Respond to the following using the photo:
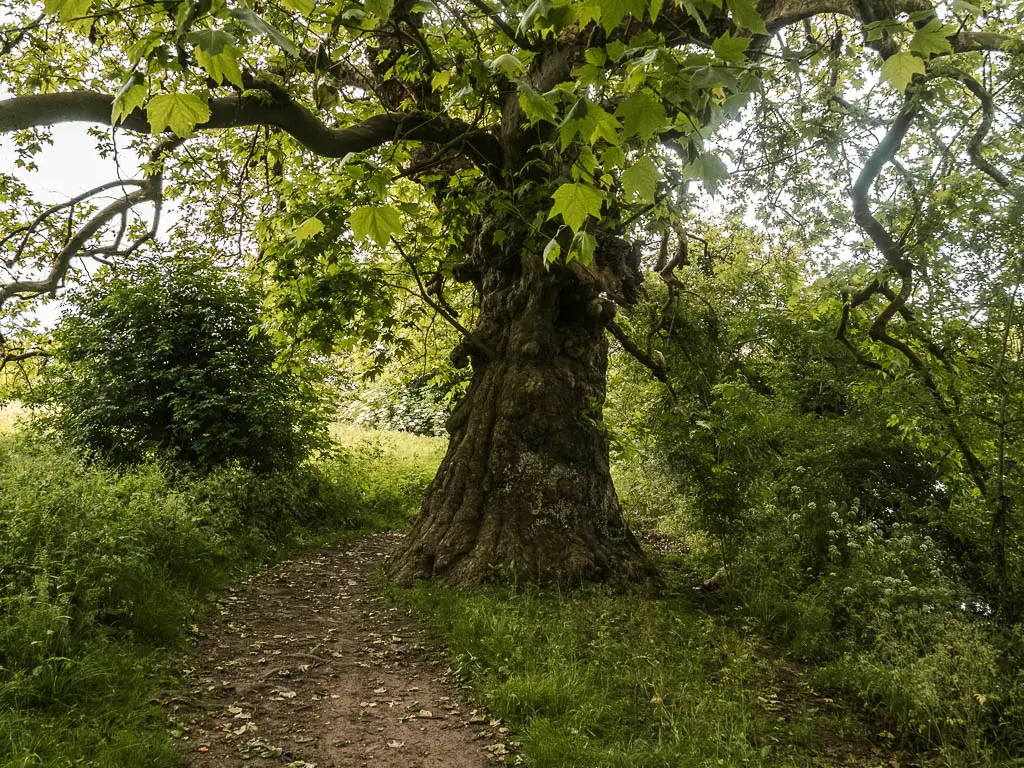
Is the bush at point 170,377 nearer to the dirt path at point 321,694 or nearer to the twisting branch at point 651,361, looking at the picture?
the dirt path at point 321,694

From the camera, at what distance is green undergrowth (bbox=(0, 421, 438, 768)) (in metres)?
3.98

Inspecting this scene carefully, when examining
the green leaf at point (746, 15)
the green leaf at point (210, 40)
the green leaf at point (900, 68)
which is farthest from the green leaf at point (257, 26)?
the green leaf at point (900, 68)

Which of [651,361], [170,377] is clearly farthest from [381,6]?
[170,377]

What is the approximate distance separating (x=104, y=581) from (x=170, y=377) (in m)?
5.32

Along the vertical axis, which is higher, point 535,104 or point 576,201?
point 535,104

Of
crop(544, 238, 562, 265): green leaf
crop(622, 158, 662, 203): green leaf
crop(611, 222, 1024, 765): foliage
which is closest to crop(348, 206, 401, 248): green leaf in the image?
crop(544, 238, 562, 265): green leaf

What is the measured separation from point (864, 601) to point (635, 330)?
5.07 m

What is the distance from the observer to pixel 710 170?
8.11ft

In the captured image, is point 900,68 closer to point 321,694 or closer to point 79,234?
point 321,694

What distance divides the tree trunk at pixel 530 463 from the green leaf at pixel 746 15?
238 inches

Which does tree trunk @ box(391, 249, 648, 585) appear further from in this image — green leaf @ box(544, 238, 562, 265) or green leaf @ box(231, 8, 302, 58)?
green leaf @ box(231, 8, 302, 58)

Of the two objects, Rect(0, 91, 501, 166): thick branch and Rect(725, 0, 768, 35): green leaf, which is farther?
Rect(0, 91, 501, 166): thick branch

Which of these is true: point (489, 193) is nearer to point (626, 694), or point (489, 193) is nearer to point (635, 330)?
point (635, 330)

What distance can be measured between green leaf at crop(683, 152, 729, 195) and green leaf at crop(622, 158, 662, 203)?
194 mm
